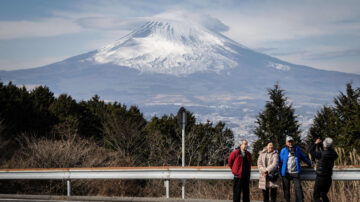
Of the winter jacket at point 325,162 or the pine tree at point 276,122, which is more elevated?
the pine tree at point 276,122

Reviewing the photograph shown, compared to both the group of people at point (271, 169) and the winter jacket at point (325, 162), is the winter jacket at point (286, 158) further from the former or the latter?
the winter jacket at point (325, 162)

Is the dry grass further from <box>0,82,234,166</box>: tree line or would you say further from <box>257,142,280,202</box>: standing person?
<box>0,82,234,166</box>: tree line

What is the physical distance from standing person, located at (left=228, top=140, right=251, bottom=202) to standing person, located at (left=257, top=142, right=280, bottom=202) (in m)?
0.29

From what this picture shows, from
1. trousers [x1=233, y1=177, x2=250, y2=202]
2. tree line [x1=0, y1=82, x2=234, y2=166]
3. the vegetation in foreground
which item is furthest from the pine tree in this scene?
trousers [x1=233, y1=177, x2=250, y2=202]

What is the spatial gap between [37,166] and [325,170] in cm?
872

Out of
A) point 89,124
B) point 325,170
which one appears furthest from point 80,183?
point 89,124

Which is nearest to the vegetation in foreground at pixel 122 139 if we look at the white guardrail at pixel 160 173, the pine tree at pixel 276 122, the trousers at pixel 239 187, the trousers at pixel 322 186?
the pine tree at pixel 276 122

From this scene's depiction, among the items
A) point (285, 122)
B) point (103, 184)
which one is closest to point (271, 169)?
point (103, 184)

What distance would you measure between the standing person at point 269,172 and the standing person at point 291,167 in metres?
0.16

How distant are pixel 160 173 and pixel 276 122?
145ft

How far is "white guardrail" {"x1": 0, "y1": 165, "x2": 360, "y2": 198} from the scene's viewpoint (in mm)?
9876

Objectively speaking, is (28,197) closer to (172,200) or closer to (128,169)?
(128,169)

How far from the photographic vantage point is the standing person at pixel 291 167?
9.93 metres

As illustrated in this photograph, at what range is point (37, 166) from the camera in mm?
14383
